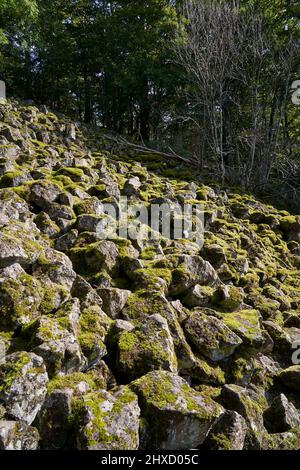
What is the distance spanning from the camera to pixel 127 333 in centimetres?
366

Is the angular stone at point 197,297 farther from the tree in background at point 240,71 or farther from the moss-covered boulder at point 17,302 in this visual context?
the tree in background at point 240,71

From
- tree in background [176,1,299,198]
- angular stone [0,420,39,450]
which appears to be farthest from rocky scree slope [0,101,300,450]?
tree in background [176,1,299,198]

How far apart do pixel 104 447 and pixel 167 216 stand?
4765 millimetres

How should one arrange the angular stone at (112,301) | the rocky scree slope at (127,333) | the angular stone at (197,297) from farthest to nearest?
the angular stone at (197,297) < the angular stone at (112,301) < the rocky scree slope at (127,333)

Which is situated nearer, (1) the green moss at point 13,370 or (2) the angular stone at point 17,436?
(2) the angular stone at point 17,436

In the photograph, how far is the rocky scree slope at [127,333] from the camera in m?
2.72

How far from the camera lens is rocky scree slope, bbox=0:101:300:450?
2.72 m

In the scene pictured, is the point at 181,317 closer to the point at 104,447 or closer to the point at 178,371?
the point at 178,371

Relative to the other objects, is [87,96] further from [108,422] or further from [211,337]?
[108,422]

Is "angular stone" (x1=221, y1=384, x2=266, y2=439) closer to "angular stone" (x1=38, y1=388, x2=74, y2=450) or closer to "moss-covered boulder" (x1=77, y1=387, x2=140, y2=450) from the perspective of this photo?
"moss-covered boulder" (x1=77, y1=387, x2=140, y2=450)

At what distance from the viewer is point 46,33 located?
19.9m

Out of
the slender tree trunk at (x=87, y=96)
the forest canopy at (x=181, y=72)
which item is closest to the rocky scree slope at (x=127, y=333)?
the forest canopy at (x=181, y=72)

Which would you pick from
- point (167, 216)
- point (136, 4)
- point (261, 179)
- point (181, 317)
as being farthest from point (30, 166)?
point (136, 4)

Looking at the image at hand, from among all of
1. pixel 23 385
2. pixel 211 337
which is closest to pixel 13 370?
pixel 23 385
